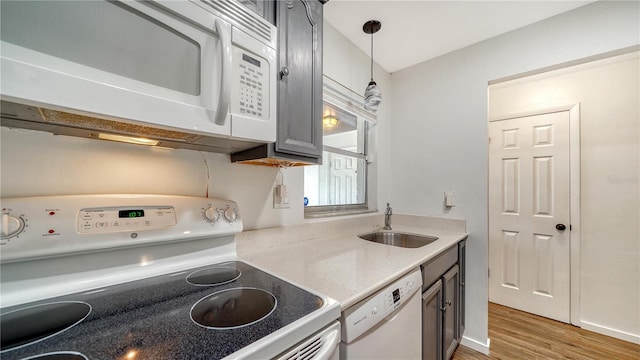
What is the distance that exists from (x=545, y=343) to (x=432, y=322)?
4.50ft

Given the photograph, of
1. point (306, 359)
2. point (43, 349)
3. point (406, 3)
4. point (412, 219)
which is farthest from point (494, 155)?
point (43, 349)

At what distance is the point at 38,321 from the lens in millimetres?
575

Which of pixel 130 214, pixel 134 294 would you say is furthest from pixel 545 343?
pixel 130 214

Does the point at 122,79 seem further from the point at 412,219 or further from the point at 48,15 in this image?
the point at 412,219

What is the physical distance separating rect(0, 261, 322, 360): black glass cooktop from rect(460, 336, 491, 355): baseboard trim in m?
1.85

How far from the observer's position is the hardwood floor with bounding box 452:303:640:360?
1.74m

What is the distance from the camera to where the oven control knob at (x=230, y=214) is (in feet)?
3.39

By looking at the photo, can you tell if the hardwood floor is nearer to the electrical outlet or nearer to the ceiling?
the electrical outlet

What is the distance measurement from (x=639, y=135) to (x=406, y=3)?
2.17 metres

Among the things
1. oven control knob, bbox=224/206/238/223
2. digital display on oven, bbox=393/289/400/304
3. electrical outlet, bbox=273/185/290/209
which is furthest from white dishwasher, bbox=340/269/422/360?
electrical outlet, bbox=273/185/290/209

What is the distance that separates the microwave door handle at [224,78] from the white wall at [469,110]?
188 cm

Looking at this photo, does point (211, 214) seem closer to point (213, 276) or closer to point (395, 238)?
point (213, 276)

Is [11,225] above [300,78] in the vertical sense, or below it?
below

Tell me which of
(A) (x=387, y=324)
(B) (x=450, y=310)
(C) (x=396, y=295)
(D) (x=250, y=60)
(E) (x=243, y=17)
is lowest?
(B) (x=450, y=310)
